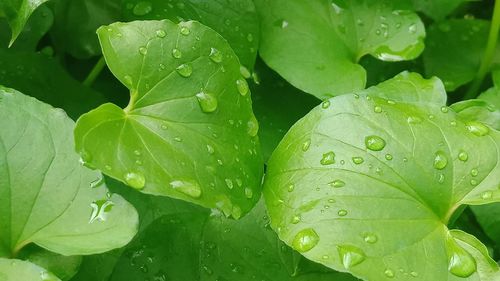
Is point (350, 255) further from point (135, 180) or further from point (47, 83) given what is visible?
point (47, 83)

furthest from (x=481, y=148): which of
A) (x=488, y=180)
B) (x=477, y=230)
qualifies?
(x=477, y=230)

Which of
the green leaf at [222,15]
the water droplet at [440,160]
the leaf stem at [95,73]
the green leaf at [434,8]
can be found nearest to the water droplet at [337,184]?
the water droplet at [440,160]

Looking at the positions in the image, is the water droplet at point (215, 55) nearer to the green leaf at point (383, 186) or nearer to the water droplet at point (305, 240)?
the green leaf at point (383, 186)

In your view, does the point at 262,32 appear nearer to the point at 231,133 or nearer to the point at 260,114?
the point at 260,114

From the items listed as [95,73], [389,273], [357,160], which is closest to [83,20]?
[95,73]

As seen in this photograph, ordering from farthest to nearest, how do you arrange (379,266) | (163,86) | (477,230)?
1. (477,230)
2. (163,86)
3. (379,266)

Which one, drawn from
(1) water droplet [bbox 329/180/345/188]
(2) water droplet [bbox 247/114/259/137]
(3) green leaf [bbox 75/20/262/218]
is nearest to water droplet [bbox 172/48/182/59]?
(3) green leaf [bbox 75/20/262/218]

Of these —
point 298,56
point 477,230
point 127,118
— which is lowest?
point 477,230
